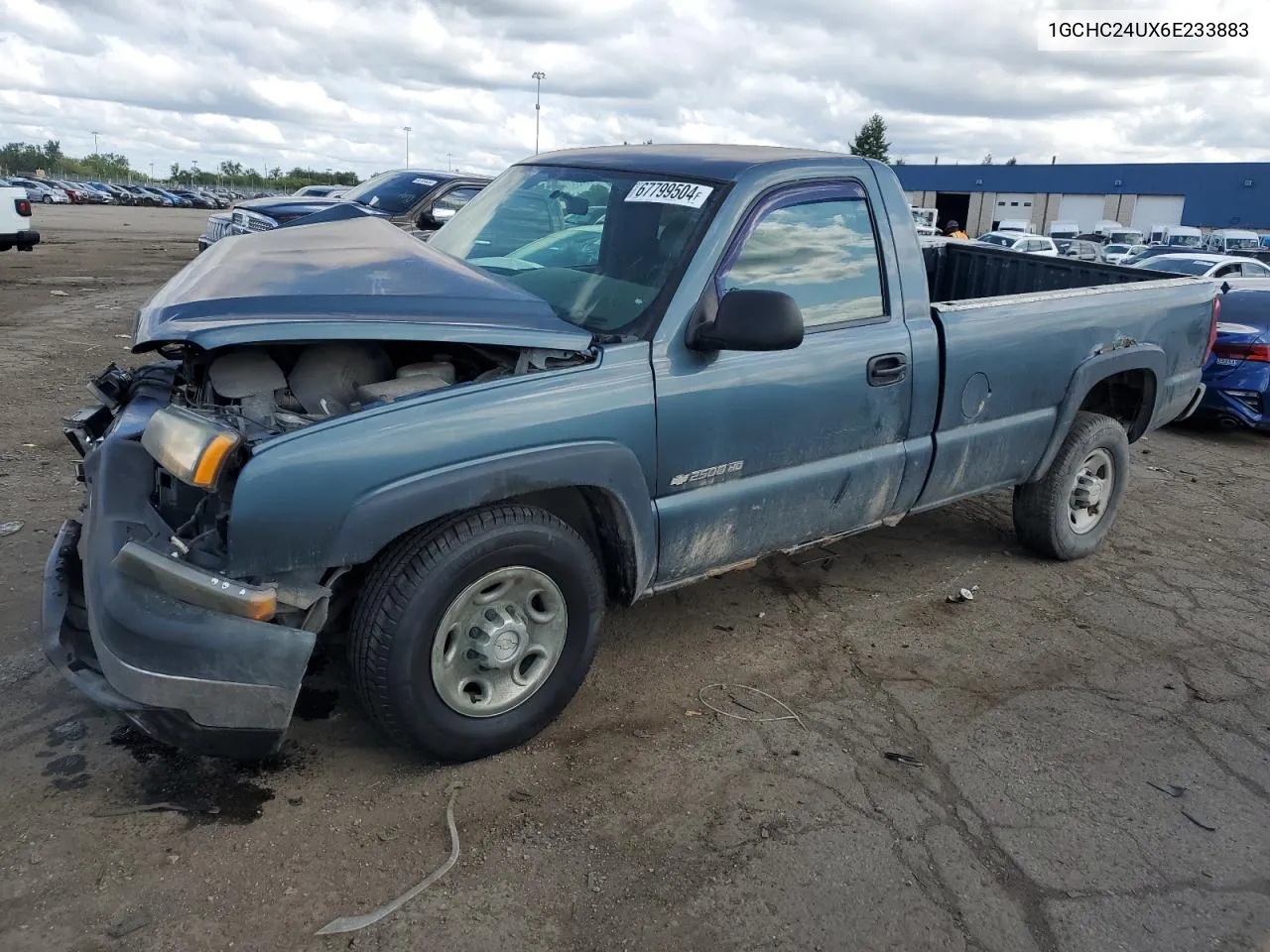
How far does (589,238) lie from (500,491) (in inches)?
50.3

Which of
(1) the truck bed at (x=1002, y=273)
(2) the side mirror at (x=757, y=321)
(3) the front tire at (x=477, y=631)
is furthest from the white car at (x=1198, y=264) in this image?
(3) the front tire at (x=477, y=631)

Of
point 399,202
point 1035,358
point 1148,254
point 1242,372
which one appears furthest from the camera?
point 1148,254

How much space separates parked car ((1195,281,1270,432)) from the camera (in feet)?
26.4

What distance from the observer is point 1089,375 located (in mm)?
4641

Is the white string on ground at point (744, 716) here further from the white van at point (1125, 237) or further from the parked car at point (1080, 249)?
the white van at point (1125, 237)

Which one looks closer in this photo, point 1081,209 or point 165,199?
point 1081,209

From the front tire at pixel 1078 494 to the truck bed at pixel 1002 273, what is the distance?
2.83 feet

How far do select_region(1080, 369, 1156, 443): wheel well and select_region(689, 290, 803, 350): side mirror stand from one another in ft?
8.65

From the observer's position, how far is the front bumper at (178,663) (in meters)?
2.53

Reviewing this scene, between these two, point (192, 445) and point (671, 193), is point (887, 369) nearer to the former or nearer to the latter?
point (671, 193)

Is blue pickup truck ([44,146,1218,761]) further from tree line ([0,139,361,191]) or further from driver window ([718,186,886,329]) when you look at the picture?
tree line ([0,139,361,191])

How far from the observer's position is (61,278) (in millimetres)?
15969

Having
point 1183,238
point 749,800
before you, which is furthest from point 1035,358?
point 1183,238

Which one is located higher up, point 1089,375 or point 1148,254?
point 1148,254
